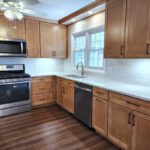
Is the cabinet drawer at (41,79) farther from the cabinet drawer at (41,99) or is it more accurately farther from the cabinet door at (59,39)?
the cabinet door at (59,39)

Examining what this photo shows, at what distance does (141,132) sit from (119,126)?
354mm

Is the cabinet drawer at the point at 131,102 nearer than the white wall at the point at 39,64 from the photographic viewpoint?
Yes

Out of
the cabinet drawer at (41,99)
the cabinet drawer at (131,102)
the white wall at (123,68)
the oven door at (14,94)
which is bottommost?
the cabinet drawer at (41,99)

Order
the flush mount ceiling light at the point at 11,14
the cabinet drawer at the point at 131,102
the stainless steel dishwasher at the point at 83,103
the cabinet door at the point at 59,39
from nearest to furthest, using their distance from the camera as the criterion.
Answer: the cabinet drawer at the point at 131,102 → the flush mount ceiling light at the point at 11,14 → the stainless steel dishwasher at the point at 83,103 → the cabinet door at the point at 59,39

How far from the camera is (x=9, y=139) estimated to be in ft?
7.72

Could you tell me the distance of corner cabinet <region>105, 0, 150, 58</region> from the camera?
187cm

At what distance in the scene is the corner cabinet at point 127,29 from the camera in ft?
6.14

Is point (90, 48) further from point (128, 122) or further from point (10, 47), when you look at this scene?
point (128, 122)

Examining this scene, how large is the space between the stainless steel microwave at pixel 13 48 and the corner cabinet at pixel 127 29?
7.25ft

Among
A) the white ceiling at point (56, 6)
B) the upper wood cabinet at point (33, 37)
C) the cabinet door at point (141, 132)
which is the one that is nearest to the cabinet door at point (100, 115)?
the cabinet door at point (141, 132)

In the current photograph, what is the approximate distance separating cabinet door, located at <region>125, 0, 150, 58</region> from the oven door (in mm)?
2583

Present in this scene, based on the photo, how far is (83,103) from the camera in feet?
9.07

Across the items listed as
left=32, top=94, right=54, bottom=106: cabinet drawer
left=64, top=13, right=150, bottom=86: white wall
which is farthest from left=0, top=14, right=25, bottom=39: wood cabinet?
left=32, top=94, right=54, bottom=106: cabinet drawer

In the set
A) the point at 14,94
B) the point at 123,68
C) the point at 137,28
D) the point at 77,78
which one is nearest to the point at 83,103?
the point at 77,78
